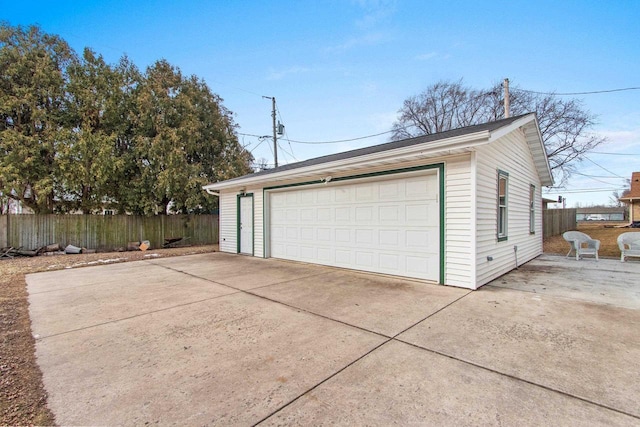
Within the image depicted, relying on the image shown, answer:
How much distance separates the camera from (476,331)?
323 cm

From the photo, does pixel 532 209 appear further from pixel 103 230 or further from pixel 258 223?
pixel 103 230

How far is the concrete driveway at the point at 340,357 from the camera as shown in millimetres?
1928

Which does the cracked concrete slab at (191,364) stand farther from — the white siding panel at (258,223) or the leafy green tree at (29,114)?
the leafy green tree at (29,114)

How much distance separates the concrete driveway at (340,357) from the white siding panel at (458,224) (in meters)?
0.35

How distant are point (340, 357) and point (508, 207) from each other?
5732mm

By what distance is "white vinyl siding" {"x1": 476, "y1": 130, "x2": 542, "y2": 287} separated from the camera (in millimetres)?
5223

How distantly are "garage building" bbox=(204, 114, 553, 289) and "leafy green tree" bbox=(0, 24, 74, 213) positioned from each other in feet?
27.6

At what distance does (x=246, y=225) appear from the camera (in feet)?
33.3

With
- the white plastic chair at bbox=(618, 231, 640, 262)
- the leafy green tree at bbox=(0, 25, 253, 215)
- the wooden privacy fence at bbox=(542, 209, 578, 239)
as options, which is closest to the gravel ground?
the leafy green tree at bbox=(0, 25, 253, 215)

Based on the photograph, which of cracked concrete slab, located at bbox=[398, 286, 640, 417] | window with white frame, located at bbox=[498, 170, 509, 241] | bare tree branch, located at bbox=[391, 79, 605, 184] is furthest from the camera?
bare tree branch, located at bbox=[391, 79, 605, 184]

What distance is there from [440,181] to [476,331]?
2.97 meters

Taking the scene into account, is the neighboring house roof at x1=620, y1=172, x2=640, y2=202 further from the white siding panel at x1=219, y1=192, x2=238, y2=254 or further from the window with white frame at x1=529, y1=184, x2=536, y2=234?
the white siding panel at x1=219, y1=192, x2=238, y2=254

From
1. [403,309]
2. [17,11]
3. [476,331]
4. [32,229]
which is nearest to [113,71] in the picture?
[17,11]

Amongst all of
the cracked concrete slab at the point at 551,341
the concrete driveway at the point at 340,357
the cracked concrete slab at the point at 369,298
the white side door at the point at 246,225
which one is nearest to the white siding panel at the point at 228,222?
the white side door at the point at 246,225
